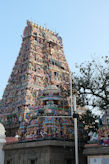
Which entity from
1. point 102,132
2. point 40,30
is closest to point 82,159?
point 102,132

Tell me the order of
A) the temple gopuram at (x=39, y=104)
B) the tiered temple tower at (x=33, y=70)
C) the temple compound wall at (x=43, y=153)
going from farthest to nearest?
the tiered temple tower at (x=33, y=70) < the temple gopuram at (x=39, y=104) < the temple compound wall at (x=43, y=153)

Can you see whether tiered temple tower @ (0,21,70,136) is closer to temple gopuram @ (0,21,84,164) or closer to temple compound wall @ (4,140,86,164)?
temple gopuram @ (0,21,84,164)

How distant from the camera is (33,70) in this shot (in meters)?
46.9

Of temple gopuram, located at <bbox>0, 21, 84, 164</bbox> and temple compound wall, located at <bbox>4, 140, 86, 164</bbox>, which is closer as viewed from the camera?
temple compound wall, located at <bbox>4, 140, 86, 164</bbox>

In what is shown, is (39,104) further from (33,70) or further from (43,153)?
(33,70)

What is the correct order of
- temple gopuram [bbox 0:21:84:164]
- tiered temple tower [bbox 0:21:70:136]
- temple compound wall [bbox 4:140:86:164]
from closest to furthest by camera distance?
temple compound wall [bbox 4:140:86:164]
temple gopuram [bbox 0:21:84:164]
tiered temple tower [bbox 0:21:70:136]

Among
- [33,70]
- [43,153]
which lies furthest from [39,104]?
[33,70]

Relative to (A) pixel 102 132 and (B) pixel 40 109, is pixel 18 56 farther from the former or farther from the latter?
(A) pixel 102 132

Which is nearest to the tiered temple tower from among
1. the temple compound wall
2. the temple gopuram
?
the temple gopuram

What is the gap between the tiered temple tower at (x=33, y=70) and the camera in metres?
44.1

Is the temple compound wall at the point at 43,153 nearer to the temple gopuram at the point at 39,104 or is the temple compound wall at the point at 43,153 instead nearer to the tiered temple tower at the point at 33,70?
the temple gopuram at the point at 39,104

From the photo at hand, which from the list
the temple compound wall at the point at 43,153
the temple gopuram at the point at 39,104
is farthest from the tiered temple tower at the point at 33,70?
the temple compound wall at the point at 43,153

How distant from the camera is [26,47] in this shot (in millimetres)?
50312

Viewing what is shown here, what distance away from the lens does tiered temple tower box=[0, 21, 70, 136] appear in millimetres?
44062
